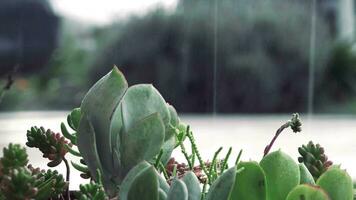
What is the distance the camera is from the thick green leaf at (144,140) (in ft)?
1.49

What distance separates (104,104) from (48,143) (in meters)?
0.07

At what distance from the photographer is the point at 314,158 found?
1.79 ft

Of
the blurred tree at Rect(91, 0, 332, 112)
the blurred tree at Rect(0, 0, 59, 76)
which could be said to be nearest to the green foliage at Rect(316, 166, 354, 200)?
the blurred tree at Rect(91, 0, 332, 112)

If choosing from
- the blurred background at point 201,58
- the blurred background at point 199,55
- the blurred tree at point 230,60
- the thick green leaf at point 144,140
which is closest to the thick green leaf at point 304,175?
the thick green leaf at point 144,140

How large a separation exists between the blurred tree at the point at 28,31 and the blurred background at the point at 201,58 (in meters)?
0.01

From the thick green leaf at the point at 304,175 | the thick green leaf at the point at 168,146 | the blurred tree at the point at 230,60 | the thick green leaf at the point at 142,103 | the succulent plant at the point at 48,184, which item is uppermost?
the thick green leaf at the point at 142,103

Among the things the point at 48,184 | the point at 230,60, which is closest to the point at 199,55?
the point at 230,60

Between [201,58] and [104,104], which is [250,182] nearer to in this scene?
[104,104]

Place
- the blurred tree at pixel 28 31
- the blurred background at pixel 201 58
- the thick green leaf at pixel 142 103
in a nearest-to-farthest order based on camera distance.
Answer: the thick green leaf at pixel 142 103, the blurred background at pixel 201 58, the blurred tree at pixel 28 31

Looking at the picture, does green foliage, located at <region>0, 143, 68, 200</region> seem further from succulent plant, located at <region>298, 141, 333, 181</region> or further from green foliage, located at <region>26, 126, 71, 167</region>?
succulent plant, located at <region>298, 141, 333, 181</region>

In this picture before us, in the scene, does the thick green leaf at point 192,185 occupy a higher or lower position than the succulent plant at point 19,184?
lower

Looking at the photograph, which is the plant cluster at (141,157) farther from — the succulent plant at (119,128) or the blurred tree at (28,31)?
the blurred tree at (28,31)

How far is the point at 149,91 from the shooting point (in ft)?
1.61

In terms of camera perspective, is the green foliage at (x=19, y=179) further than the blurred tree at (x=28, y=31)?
No
